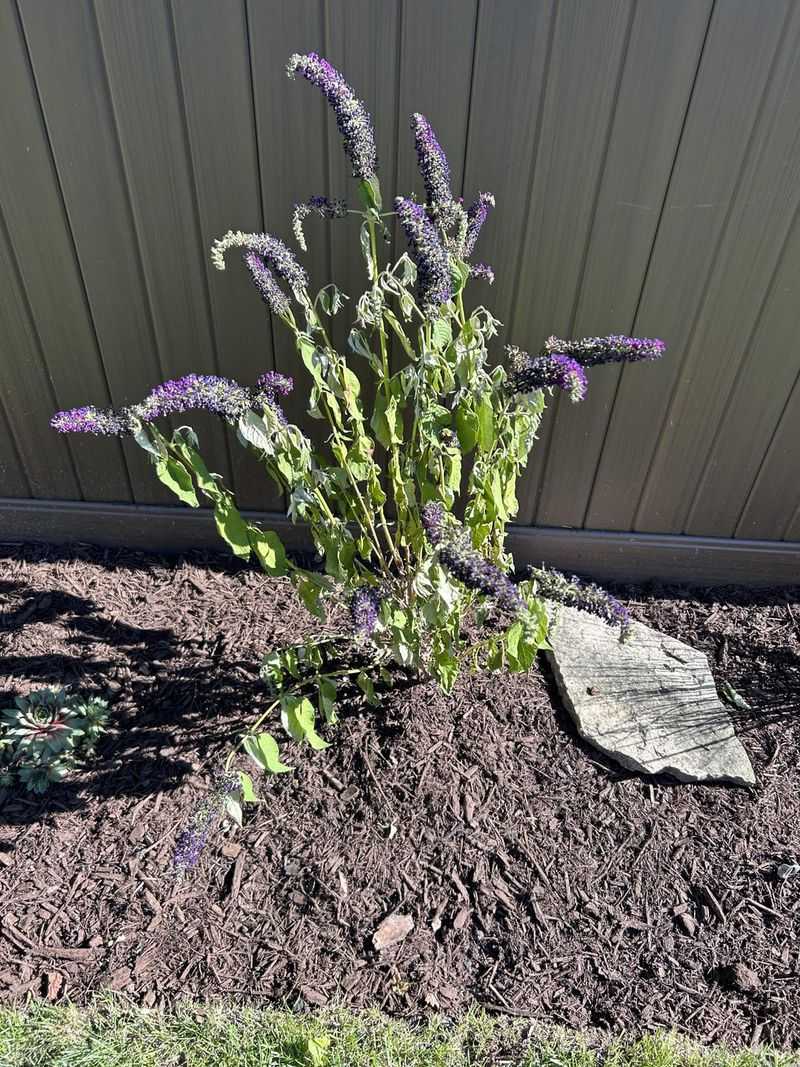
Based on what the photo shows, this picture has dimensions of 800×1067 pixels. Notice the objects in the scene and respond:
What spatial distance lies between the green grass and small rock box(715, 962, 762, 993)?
0.14 metres

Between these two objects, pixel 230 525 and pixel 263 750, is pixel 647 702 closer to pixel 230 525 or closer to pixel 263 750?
pixel 263 750

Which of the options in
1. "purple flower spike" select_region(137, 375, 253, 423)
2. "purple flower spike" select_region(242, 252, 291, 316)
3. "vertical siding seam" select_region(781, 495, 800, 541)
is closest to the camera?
"purple flower spike" select_region(137, 375, 253, 423)

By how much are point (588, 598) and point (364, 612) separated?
556 millimetres

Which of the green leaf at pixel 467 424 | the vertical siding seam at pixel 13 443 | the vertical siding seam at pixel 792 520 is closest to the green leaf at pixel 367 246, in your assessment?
the green leaf at pixel 467 424

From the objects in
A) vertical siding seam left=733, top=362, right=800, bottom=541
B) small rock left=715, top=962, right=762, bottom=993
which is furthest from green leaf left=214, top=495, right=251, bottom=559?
vertical siding seam left=733, top=362, right=800, bottom=541

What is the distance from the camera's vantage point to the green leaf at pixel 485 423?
1.73 m

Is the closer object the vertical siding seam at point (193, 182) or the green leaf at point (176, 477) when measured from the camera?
the green leaf at point (176, 477)

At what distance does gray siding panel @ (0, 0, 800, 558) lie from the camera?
2.15 metres

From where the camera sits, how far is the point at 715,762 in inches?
92.4

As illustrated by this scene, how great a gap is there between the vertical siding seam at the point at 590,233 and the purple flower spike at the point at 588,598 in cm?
106

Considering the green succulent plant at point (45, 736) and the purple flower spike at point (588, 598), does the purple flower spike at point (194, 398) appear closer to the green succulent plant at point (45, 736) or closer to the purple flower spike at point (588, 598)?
the purple flower spike at point (588, 598)

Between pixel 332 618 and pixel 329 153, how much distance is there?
1.61 metres

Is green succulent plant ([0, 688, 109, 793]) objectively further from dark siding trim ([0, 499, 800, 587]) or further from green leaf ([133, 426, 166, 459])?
green leaf ([133, 426, 166, 459])

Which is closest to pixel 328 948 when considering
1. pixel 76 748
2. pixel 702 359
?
pixel 76 748
